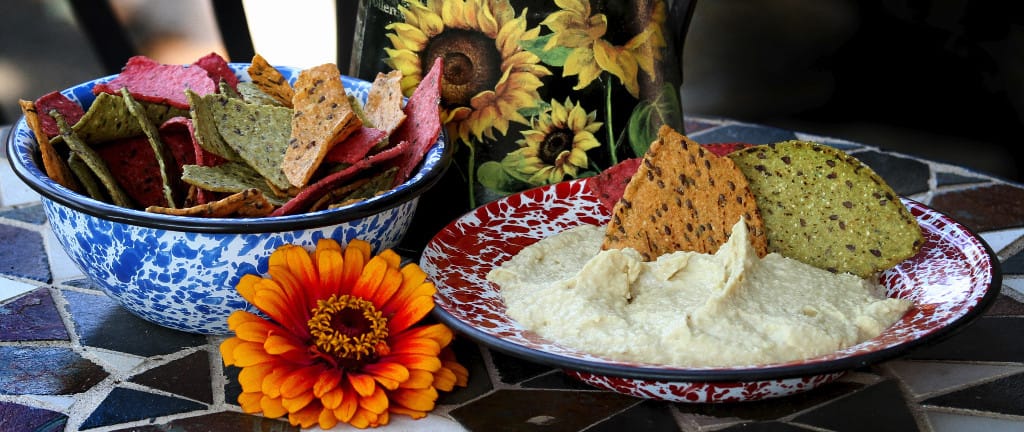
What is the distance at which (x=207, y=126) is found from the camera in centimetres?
108

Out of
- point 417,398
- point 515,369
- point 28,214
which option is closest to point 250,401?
point 417,398

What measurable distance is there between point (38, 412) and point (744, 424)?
2.01ft

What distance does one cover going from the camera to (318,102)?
111 centimetres

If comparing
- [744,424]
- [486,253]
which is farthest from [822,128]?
[744,424]

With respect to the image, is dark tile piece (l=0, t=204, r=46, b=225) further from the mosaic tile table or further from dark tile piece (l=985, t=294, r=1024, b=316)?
dark tile piece (l=985, t=294, r=1024, b=316)

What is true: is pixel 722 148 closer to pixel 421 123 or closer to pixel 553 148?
pixel 553 148

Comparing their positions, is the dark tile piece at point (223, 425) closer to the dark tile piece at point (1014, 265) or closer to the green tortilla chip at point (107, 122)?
the green tortilla chip at point (107, 122)

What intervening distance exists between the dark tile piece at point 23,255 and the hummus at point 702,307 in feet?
1.85

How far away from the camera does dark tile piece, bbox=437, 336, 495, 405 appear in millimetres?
984

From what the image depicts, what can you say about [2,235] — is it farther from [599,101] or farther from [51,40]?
[51,40]

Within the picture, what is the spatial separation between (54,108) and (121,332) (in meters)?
0.24

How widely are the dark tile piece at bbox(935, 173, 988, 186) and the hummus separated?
0.51m

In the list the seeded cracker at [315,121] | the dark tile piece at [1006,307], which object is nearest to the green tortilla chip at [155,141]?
the seeded cracker at [315,121]

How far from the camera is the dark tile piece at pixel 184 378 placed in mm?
994
